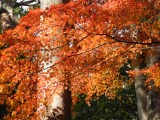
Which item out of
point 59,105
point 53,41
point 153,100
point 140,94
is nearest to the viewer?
point 59,105

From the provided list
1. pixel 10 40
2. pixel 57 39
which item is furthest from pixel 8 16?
pixel 57 39

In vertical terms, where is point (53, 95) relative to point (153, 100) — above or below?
above

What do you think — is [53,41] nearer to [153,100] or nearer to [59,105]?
[59,105]

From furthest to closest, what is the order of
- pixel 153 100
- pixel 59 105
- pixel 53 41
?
1. pixel 153 100
2. pixel 53 41
3. pixel 59 105

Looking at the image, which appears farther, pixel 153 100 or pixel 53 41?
pixel 153 100

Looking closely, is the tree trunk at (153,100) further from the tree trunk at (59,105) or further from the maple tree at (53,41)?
the tree trunk at (59,105)

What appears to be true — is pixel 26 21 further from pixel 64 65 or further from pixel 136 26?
pixel 136 26

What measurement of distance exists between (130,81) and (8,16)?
786 centimetres

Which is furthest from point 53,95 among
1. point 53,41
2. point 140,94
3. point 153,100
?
point 140,94

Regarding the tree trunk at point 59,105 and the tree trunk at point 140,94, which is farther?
the tree trunk at point 140,94

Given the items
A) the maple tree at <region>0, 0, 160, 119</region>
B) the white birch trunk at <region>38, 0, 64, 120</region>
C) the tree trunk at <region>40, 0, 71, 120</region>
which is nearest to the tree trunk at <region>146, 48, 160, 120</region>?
the maple tree at <region>0, 0, 160, 119</region>

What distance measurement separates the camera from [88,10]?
579cm

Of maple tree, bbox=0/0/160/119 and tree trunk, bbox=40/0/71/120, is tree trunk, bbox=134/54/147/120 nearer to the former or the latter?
maple tree, bbox=0/0/160/119

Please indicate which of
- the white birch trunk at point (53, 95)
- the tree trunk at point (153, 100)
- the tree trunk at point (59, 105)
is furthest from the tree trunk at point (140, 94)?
the white birch trunk at point (53, 95)
